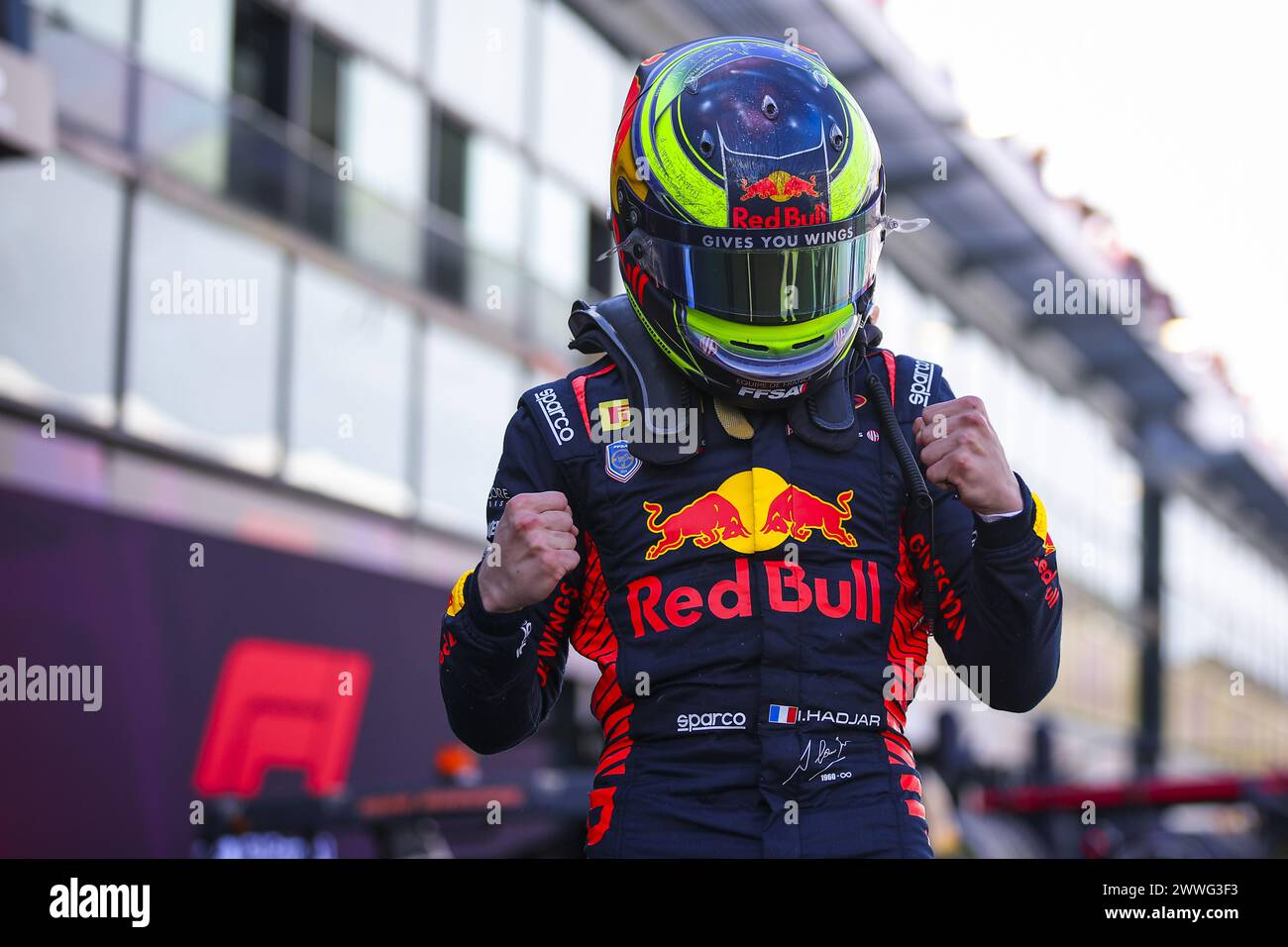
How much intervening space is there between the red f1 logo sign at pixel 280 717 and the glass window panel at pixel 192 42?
416 cm

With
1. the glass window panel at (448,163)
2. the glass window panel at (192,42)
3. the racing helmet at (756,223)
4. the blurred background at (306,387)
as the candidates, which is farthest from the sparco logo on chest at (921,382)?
the glass window panel at (448,163)

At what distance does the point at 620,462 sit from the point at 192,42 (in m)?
10.5

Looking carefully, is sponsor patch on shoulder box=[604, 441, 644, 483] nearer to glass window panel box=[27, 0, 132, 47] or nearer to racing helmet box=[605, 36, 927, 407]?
racing helmet box=[605, 36, 927, 407]

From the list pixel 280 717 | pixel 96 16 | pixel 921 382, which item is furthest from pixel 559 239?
pixel 921 382

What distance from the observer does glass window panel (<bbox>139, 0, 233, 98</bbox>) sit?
11.4 metres

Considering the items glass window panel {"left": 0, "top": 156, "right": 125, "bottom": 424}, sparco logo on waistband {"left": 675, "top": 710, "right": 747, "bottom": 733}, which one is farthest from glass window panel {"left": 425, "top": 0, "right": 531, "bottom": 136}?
sparco logo on waistband {"left": 675, "top": 710, "right": 747, "bottom": 733}

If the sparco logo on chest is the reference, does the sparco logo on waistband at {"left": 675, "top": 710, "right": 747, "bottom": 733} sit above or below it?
below

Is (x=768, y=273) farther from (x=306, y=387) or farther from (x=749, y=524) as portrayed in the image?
(x=306, y=387)

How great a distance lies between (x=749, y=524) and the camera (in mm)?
2193

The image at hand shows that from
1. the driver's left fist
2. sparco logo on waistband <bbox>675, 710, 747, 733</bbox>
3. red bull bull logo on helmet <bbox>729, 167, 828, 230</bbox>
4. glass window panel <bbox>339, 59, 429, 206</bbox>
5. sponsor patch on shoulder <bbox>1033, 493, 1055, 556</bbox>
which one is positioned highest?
glass window panel <bbox>339, 59, 429, 206</bbox>

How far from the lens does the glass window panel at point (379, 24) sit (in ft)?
43.5

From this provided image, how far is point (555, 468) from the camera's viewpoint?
7.64 ft
